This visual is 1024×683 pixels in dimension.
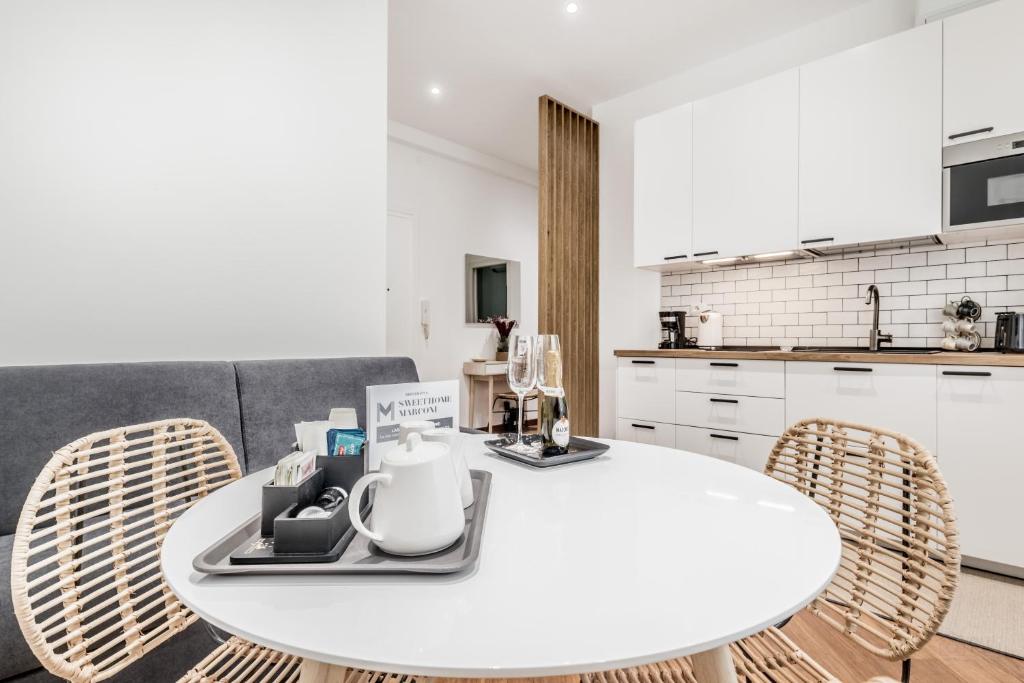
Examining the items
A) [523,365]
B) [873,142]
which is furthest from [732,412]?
[523,365]

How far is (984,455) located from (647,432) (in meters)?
1.57

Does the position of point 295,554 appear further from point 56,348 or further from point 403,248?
point 403,248

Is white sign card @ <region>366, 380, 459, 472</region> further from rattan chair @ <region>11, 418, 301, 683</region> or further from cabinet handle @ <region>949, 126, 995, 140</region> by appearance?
cabinet handle @ <region>949, 126, 995, 140</region>

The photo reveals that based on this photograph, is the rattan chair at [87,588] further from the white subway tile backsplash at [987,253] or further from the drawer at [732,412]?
the white subway tile backsplash at [987,253]

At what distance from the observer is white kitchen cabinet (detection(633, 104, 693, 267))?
322cm

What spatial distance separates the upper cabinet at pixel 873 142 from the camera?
2.38 metres

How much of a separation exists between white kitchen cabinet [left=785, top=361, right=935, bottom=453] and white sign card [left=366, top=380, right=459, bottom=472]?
1.81 m

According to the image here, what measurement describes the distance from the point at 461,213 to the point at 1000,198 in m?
4.31

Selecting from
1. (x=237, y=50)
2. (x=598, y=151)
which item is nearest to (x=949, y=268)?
(x=598, y=151)

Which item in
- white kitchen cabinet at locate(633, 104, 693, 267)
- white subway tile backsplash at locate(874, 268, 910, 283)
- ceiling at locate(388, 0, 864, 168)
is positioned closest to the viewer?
white subway tile backsplash at locate(874, 268, 910, 283)

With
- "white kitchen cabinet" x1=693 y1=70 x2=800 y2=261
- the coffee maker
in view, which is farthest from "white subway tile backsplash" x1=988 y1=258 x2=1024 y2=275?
the coffee maker

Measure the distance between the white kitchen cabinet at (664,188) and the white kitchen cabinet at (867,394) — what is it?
1.11m

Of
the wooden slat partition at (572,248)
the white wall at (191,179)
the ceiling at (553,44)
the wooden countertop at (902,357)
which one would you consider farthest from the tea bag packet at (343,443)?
the ceiling at (553,44)

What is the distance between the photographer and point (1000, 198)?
2.21 m
